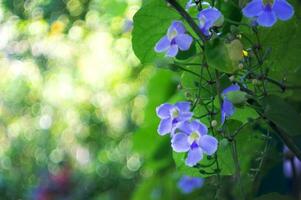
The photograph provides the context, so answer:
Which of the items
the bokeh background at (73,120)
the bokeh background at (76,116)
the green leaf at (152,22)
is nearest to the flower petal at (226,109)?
the green leaf at (152,22)

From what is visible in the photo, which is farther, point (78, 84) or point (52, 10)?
point (78, 84)

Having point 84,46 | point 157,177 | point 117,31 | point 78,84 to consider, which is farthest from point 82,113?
point 157,177

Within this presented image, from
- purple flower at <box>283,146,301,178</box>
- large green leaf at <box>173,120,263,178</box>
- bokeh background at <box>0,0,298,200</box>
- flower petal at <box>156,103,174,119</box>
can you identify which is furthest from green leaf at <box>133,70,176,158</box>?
flower petal at <box>156,103,174,119</box>

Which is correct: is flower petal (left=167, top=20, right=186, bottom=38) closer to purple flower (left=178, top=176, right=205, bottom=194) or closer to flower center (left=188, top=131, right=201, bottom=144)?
flower center (left=188, top=131, right=201, bottom=144)

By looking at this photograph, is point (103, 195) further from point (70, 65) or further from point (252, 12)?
point (252, 12)

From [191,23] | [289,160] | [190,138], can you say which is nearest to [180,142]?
[190,138]

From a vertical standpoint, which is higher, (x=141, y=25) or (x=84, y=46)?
(x=141, y=25)

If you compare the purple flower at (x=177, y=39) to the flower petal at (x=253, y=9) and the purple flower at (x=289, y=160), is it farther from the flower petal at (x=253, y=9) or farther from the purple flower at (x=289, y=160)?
the purple flower at (x=289, y=160)
